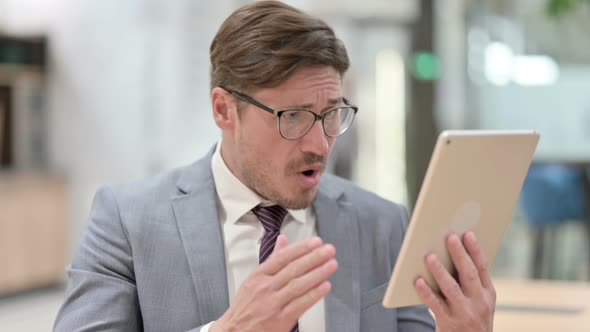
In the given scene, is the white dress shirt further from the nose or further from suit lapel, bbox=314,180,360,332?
the nose

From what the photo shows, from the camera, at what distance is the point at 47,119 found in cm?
736

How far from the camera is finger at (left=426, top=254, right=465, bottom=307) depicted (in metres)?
1.57

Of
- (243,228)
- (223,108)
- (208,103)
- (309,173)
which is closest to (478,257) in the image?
(309,173)

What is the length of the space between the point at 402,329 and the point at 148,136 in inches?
207

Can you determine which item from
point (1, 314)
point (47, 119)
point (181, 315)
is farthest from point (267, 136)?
point (47, 119)

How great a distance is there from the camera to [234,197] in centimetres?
203

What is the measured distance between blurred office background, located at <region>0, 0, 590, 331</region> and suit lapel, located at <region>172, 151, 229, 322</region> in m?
3.85

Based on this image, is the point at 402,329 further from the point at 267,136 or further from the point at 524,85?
the point at 524,85

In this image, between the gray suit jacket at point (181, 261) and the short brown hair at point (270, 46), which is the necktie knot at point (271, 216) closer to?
the gray suit jacket at point (181, 261)

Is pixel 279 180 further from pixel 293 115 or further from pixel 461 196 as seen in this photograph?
pixel 461 196

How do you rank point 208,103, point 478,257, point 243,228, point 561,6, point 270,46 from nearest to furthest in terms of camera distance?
point 478,257 → point 270,46 → point 243,228 → point 561,6 → point 208,103

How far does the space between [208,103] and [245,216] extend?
4963 millimetres

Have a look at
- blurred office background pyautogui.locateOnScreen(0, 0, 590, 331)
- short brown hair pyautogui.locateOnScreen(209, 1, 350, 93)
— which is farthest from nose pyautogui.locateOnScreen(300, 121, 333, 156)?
blurred office background pyautogui.locateOnScreen(0, 0, 590, 331)

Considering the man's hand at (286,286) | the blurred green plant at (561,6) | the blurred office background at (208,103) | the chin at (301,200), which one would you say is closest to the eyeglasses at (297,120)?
the chin at (301,200)
